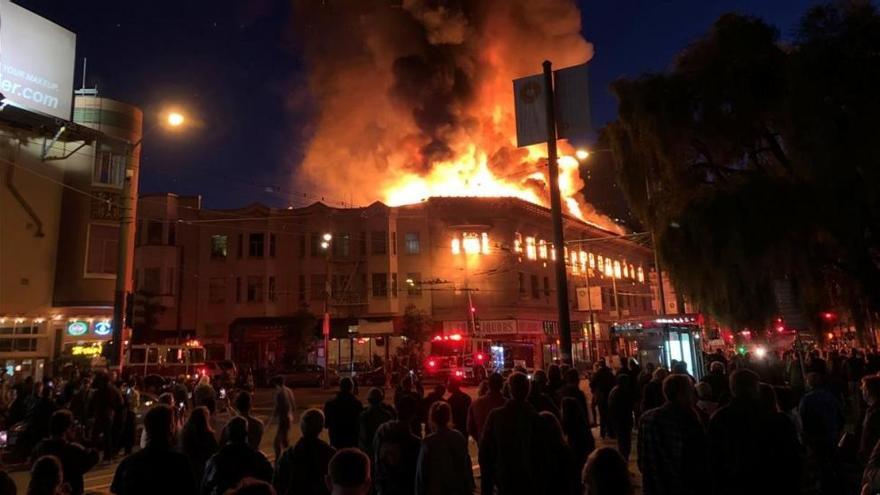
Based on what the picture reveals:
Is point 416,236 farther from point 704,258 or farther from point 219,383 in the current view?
point 704,258

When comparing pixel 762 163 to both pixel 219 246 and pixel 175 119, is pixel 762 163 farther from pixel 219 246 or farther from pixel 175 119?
pixel 219 246

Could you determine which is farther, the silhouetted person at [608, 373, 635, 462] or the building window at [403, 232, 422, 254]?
the building window at [403, 232, 422, 254]

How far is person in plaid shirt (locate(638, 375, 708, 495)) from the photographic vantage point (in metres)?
5.04

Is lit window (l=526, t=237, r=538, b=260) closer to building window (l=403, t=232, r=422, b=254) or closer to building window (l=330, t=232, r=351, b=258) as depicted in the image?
building window (l=403, t=232, r=422, b=254)

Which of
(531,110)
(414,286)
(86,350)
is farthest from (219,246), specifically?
(531,110)

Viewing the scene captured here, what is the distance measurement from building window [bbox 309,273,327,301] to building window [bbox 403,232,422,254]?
6.43 metres

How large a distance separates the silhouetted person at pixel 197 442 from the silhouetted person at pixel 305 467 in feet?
3.71

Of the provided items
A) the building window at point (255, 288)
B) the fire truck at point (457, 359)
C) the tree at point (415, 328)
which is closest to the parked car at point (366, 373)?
the fire truck at point (457, 359)

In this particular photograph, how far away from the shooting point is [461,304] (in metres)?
47.0

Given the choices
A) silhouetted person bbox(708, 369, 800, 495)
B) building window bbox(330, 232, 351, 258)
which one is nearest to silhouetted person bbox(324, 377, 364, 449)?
silhouetted person bbox(708, 369, 800, 495)

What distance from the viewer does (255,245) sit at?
155ft

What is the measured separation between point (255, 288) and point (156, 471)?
143 ft

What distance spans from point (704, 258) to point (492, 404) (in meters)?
8.60

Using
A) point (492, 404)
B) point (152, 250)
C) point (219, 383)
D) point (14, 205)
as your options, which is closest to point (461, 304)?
point (152, 250)
